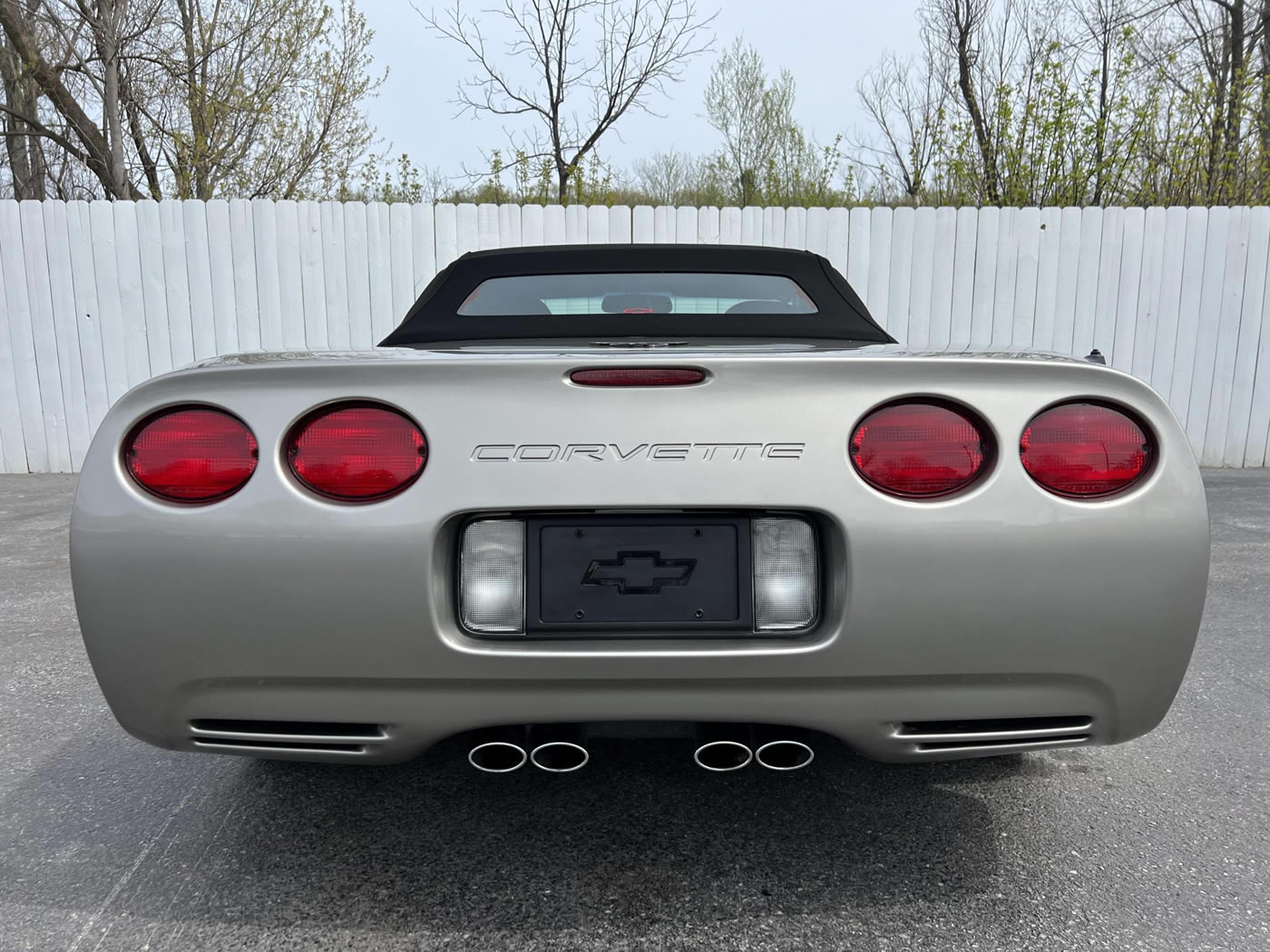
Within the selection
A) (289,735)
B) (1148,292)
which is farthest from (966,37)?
(289,735)

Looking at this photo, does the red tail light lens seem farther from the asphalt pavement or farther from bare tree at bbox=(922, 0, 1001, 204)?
bare tree at bbox=(922, 0, 1001, 204)

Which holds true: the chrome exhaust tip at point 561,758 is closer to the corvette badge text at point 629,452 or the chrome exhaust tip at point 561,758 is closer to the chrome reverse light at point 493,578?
the chrome reverse light at point 493,578

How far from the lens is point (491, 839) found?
1801 millimetres

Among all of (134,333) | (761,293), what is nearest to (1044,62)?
(761,293)

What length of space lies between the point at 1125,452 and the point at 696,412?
73 cm

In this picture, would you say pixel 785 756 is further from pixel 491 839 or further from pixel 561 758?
pixel 491 839

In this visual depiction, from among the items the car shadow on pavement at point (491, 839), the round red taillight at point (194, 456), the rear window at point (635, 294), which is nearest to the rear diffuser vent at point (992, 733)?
the car shadow on pavement at point (491, 839)

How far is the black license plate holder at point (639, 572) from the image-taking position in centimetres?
139

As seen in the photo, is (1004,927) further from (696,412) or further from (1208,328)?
(1208,328)

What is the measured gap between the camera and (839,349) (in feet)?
5.16

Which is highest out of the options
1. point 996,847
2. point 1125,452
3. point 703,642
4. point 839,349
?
point 839,349

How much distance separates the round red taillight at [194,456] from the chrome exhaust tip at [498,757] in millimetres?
613

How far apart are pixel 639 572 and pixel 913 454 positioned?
49 centimetres

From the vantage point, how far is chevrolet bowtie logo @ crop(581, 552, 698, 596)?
Answer: 4.59 ft
